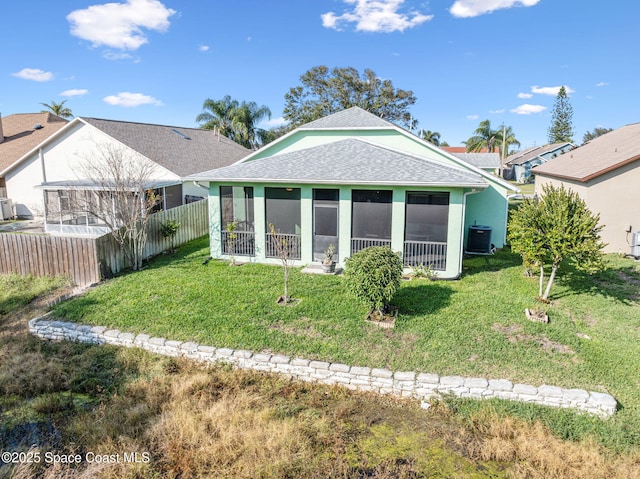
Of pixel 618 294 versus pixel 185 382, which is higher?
pixel 618 294

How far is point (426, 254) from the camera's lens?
12.0 metres

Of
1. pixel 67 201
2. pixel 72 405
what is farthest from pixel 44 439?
pixel 67 201

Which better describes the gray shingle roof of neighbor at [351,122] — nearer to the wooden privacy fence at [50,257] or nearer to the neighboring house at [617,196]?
the neighboring house at [617,196]

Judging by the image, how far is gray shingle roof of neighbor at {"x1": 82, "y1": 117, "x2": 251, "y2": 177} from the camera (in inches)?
819

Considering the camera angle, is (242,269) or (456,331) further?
(242,269)

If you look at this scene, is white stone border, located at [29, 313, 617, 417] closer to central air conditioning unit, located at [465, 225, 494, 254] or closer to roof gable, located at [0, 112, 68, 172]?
central air conditioning unit, located at [465, 225, 494, 254]

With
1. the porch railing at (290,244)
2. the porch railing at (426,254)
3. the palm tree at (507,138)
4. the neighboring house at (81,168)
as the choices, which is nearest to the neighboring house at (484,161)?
the porch railing at (426,254)

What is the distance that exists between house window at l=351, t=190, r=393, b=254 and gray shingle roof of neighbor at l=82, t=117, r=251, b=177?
12.1 metres

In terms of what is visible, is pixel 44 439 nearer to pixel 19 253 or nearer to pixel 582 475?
pixel 582 475

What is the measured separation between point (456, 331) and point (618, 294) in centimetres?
582

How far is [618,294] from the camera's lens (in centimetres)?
1065

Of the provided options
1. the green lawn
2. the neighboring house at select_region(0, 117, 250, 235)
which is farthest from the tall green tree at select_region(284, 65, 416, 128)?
the green lawn

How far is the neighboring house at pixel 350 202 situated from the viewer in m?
11.7

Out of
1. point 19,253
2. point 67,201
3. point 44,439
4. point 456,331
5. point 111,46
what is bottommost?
point 44,439
